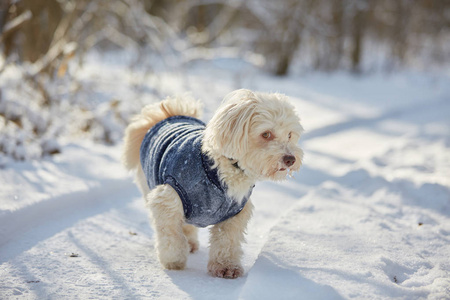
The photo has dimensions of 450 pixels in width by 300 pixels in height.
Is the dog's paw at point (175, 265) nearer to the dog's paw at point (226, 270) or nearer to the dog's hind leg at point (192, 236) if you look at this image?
the dog's paw at point (226, 270)

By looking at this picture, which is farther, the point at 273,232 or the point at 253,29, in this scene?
the point at 253,29

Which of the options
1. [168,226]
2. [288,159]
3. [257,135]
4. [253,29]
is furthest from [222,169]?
[253,29]

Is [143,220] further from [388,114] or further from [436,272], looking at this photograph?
[388,114]

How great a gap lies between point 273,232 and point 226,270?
64 cm

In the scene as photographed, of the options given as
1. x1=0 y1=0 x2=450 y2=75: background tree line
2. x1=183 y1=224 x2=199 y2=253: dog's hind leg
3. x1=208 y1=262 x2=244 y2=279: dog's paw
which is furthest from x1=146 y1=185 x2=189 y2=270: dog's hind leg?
x1=0 y1=0 x2=450 y2=75: background tree line

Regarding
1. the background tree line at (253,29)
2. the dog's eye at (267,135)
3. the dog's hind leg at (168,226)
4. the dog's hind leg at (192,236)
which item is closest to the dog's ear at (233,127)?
the dog's eye at (267,135)

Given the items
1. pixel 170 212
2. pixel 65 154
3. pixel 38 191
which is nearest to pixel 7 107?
pixel 65 154

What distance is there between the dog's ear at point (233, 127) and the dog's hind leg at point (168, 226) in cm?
45

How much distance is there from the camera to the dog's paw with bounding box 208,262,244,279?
2.75m

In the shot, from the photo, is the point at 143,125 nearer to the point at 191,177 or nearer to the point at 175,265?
the point at 191,177

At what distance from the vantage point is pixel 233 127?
2.60m

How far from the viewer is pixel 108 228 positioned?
11.7 ft

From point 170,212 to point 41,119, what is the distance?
373 cm

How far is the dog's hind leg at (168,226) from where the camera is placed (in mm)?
2713
